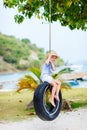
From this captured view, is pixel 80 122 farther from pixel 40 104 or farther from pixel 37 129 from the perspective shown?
pixel 40 104

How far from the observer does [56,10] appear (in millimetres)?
10500

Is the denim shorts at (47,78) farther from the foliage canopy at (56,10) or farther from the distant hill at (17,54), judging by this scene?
the distant hill at (17,54)

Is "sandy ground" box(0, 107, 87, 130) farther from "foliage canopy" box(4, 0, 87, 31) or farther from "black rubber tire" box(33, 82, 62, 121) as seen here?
"black rubber tire" box(33, 82, 62, 121)

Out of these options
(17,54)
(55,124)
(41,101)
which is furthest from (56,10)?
(17,54)

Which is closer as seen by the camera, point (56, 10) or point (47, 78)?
point (47, 78)

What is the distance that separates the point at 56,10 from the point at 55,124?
293cm

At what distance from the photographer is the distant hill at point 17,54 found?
46100mm

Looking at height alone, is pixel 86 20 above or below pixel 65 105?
above

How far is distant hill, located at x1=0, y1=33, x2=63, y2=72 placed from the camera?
4610cm

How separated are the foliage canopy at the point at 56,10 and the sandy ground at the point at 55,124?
7.75 feet

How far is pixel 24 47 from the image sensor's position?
49.9 m

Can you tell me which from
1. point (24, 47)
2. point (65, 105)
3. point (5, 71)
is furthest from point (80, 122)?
point (24, 47)

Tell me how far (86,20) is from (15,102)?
374 centimetres

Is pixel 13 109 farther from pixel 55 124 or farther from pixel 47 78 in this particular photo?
pixel 47 78
